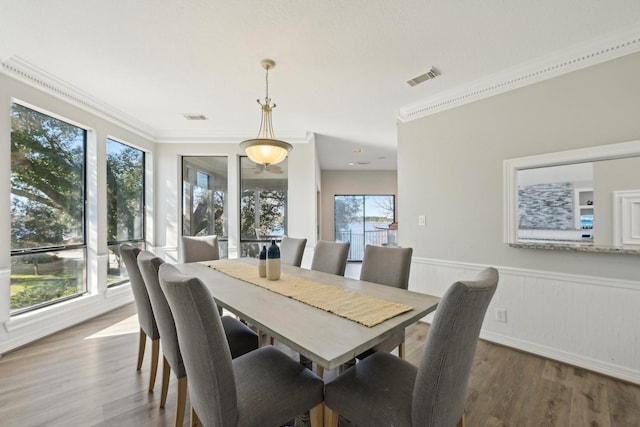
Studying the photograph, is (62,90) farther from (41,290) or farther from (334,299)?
(334,299)

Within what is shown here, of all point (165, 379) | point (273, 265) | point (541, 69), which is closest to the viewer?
point (165, 379)

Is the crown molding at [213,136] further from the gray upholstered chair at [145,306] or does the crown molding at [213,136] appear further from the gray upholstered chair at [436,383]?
the gray upholstered chair at [436,383]

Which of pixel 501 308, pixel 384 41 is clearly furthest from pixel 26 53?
pixel 501 308

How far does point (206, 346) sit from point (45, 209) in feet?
10.4

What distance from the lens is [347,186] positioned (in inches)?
311

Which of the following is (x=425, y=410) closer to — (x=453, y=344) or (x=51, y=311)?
(x=453, y=344)

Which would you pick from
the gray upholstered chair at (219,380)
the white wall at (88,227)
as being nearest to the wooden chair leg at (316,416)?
the gray upholstered chair at (219,380)

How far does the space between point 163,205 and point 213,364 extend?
163 inches

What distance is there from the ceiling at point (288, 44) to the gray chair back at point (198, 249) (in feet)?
5.50

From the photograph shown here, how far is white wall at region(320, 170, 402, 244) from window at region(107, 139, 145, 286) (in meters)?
4.72

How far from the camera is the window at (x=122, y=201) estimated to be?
3.61 meters

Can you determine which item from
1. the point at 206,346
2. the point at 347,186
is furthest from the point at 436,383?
the point at 347,186

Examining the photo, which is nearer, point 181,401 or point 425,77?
point 181,401

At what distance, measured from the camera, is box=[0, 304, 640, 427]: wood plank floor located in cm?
160
